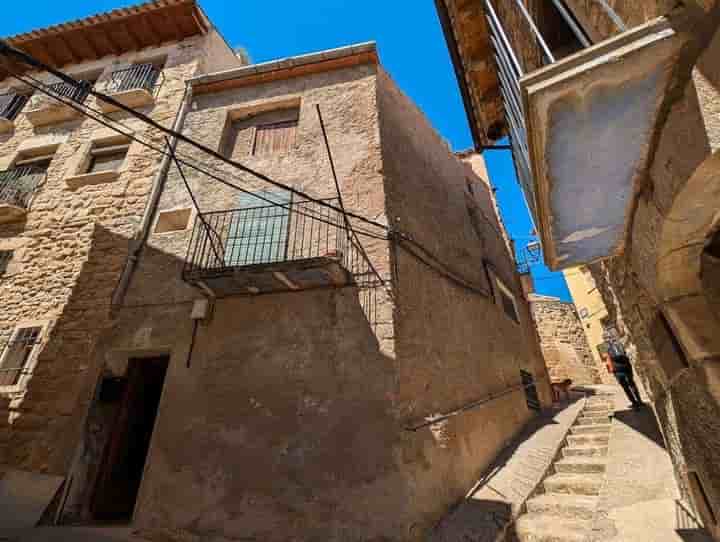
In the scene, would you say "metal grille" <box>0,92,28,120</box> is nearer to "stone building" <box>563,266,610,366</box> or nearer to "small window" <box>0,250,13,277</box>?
"small window" <box>0,250,13,277</box>

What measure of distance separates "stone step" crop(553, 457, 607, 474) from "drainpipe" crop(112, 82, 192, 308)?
23.9 ft

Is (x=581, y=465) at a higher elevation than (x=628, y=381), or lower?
lower

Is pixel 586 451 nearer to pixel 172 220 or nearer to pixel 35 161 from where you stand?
pixel 172 220

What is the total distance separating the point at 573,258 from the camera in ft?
10.5

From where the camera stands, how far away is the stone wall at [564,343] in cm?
1382

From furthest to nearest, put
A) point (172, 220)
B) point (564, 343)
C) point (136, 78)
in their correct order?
point (564, 343) → point (136, 78) → point (172, 220)

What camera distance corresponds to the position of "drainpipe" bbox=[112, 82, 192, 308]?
6.02 m

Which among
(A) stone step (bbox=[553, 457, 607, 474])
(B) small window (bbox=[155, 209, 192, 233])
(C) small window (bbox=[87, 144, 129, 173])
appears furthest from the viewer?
(C) small window (bbox=[87, 144, 129, 173])

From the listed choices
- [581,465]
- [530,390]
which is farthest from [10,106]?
[530,390]

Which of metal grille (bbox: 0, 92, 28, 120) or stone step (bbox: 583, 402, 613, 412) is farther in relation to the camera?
metal grille (bbox: 0, 92, 28, 120)

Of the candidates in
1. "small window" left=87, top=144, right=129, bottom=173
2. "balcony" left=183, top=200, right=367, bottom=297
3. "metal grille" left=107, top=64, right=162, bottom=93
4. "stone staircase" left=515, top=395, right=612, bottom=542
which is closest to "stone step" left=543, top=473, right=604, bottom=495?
"stone staircase" left=515, top=395, right=612, bottom=542

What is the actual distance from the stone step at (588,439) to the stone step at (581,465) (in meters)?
0.61

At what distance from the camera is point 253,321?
5293 mm

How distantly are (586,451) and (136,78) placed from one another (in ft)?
43.3
